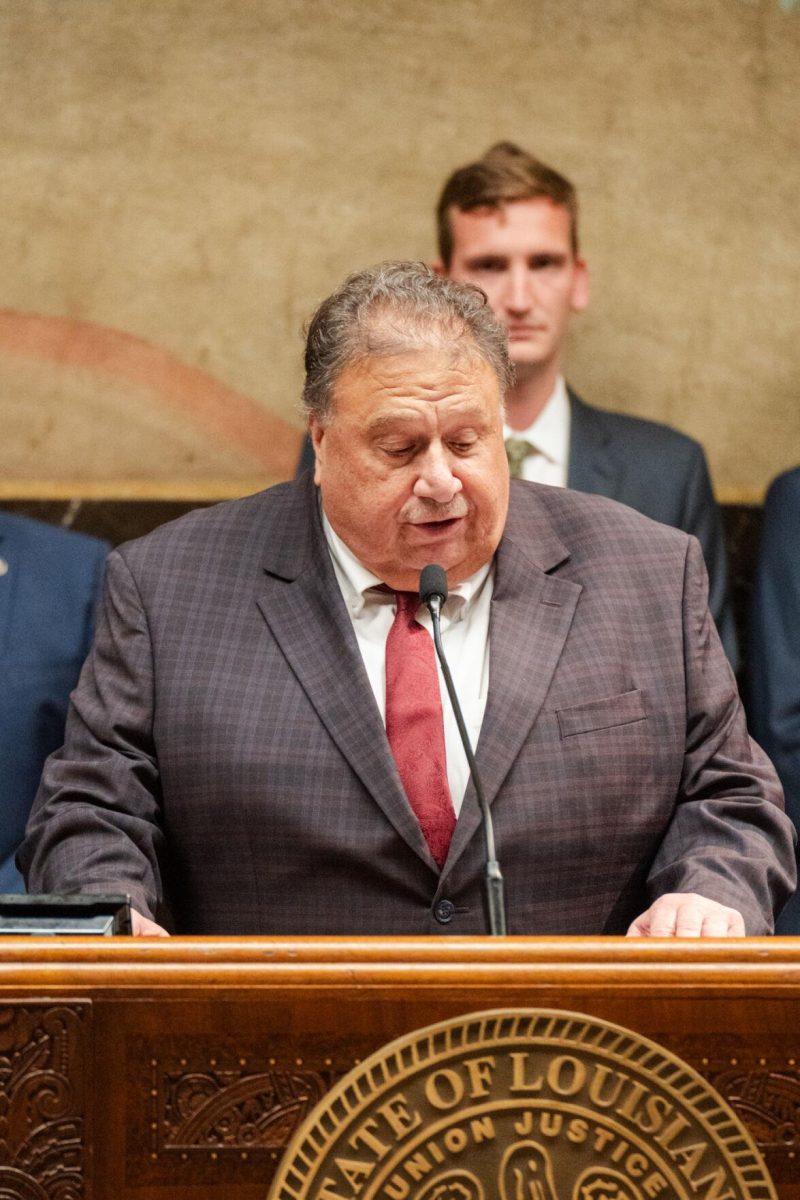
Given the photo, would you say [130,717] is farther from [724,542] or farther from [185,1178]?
[724,542]

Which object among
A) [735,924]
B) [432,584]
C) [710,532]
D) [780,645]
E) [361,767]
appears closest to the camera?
[735,924]

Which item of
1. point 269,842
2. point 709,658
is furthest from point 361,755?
point 709,658

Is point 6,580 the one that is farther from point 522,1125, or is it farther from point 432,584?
point 522,1125

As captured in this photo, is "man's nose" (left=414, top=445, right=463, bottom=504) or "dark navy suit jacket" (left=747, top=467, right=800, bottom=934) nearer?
"man's nose" (left=414, top=445, right=463, bottom=504)

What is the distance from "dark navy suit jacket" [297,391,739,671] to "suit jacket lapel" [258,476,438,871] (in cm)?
129

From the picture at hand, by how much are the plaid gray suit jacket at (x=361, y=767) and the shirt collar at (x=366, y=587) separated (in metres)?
0.04

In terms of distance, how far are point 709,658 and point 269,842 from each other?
719 millimetres

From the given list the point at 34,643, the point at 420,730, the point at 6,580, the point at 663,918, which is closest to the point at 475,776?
the point at 663,918

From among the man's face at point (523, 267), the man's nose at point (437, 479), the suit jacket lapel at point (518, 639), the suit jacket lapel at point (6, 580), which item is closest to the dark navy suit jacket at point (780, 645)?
the man's face at point (523, 267)

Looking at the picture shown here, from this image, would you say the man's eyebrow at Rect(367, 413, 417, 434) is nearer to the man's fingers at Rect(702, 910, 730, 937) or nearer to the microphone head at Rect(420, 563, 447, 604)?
the microphone head at Rect(420, 563, 447, 604)

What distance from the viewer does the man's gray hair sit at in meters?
2.33

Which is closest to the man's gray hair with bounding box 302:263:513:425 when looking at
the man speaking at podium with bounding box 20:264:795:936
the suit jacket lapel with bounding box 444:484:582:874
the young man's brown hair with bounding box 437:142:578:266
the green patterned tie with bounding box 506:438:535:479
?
the man speaking at podium with bounding box 20:264:795:936

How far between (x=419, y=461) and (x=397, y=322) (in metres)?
0.21

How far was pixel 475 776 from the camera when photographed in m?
1.85
